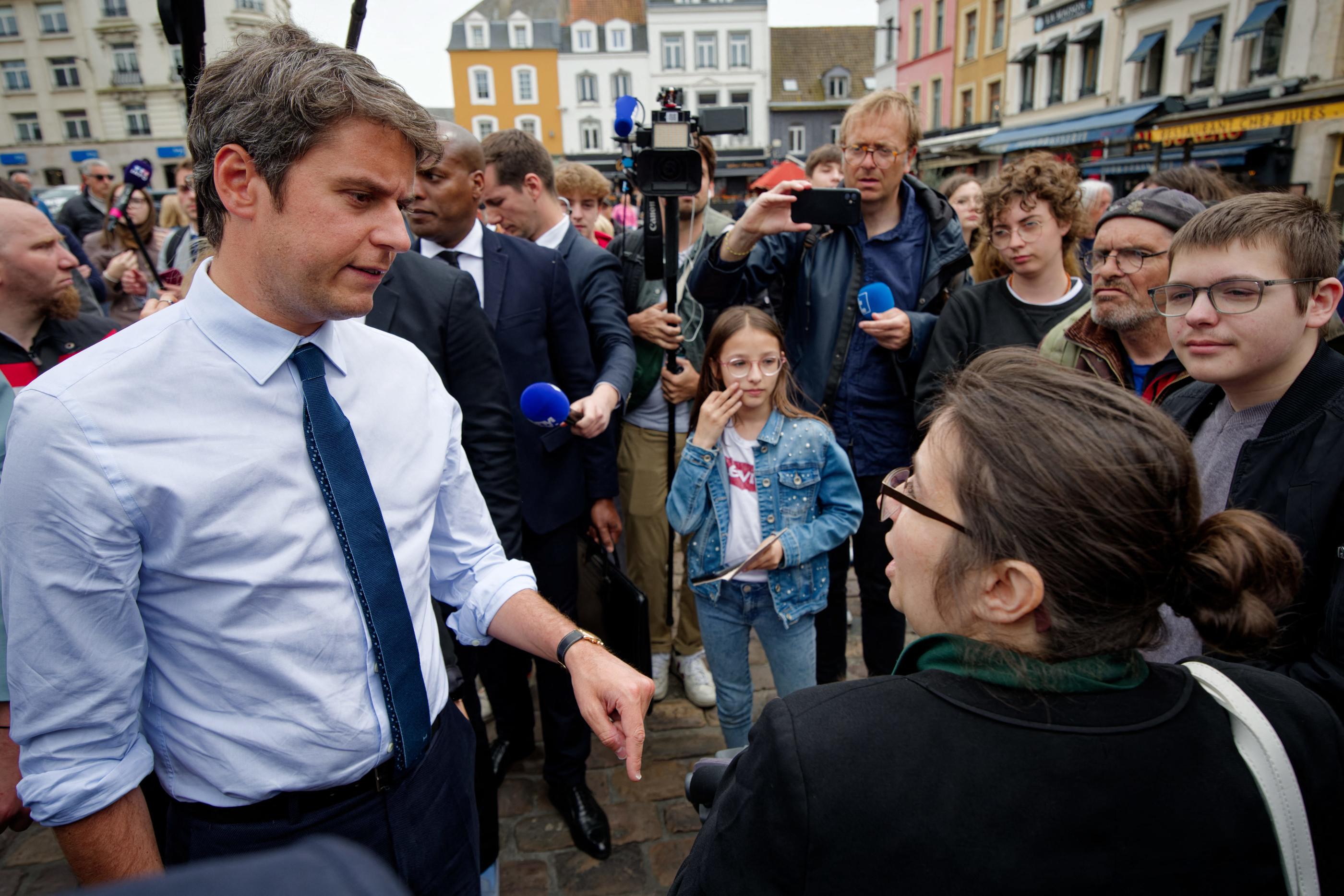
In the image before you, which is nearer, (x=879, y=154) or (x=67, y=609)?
(x=67, y=609)

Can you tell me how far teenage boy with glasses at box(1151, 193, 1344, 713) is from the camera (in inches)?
63.1

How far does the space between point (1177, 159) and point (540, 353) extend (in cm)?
2055

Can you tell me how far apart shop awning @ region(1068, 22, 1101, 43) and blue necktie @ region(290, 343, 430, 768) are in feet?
86.1

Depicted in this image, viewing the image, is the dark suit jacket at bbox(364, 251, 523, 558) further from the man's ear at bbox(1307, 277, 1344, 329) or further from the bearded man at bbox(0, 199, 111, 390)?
the man's ear at bbox(1307, 277, 1344, 329)

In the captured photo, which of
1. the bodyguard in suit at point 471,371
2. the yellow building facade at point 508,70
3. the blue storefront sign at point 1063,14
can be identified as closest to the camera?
the bodyguard in suit at point 471,371

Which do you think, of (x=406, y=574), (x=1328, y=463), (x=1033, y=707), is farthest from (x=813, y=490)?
(x=1033, y=707)

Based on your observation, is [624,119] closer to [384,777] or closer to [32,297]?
[32,297]

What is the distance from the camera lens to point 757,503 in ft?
9.00

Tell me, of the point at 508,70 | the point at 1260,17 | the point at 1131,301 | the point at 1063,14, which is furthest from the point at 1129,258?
the point at 508,70

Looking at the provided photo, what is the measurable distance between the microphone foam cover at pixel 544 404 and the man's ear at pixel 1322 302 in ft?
6.14

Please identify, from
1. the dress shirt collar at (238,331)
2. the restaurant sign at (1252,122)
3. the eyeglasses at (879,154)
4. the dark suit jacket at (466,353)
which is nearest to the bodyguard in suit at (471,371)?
the dark suit jacket at (466,353)

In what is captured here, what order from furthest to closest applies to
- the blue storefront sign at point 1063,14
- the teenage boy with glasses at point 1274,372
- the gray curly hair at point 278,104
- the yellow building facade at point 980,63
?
the yellow building facade at point 980,63, the blue storefront sign at point 1063,14, the teenage boy with glasses at point 1274,372, the gray curly hair at point 278,104

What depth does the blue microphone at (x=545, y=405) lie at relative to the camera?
2365 mm

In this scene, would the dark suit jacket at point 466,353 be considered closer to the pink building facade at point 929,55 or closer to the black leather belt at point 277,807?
the black leather belt at point 277,807
